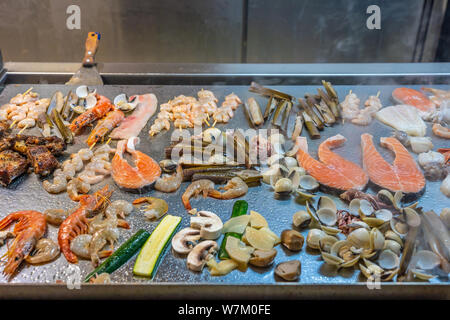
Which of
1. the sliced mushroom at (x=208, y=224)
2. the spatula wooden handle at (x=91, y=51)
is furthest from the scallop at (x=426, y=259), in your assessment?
the spatula wooden handle at (x=91, y=51)

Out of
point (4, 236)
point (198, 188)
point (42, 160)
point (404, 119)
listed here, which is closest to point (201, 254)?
point (198, 188)

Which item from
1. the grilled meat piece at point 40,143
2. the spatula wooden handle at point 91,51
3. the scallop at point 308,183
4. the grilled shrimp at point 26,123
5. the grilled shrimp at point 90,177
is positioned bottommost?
the grilled shrimp at point 90,177

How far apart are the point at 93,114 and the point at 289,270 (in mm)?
2075

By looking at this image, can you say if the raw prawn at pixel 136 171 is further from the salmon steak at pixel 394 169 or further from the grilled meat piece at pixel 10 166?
the salmon steak at pixel 394 169

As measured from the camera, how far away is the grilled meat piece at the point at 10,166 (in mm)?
2643

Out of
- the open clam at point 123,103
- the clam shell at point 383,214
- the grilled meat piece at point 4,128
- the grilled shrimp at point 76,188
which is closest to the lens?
the clam shell at point 383,214

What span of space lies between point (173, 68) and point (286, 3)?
1769 millimetres

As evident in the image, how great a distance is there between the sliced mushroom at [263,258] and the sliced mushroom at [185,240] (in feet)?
1.11

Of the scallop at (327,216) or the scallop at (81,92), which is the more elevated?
the scallop at (81,92)

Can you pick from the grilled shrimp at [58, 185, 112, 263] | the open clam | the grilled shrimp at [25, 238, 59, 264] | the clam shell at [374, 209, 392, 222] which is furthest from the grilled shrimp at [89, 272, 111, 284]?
the open clam

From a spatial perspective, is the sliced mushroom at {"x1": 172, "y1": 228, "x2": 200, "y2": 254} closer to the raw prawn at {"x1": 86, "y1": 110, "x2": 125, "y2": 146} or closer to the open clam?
the raw prawn at {"x1": 86, "y1": 110, "x2": 125, "y2": 146}

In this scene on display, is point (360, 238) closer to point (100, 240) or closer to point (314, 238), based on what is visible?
point (314, 238)

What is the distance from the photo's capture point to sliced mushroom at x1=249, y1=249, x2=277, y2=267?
210 centimetres
